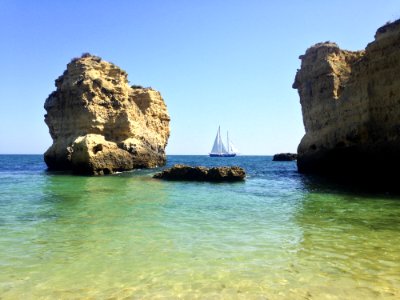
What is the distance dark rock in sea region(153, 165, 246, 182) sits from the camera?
79.2ft

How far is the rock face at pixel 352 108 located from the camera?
19589 millimetres

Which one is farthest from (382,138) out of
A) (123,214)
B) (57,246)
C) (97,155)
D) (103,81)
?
(103,81)

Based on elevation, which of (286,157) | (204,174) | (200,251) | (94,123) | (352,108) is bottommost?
(200,251)

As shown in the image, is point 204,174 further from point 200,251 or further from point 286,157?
point 286,157

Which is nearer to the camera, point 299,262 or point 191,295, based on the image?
point 191,295

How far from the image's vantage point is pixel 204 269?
6145 mm

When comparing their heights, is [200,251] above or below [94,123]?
below

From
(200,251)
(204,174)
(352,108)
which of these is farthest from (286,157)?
(200,251)

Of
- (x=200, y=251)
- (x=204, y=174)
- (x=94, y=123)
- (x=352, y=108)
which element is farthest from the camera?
(x=94, y=123)

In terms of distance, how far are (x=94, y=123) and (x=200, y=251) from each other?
99.4 feet

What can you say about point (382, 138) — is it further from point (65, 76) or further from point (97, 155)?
point (65, 76)

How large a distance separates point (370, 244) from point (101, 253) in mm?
5473

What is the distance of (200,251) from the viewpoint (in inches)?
284

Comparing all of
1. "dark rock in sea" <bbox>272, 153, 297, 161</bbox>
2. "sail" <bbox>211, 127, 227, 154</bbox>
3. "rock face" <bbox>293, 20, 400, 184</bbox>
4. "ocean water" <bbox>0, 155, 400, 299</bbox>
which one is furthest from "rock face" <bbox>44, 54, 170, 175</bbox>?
"sail" <bbox>211, 127, 227, 154</bbox>
